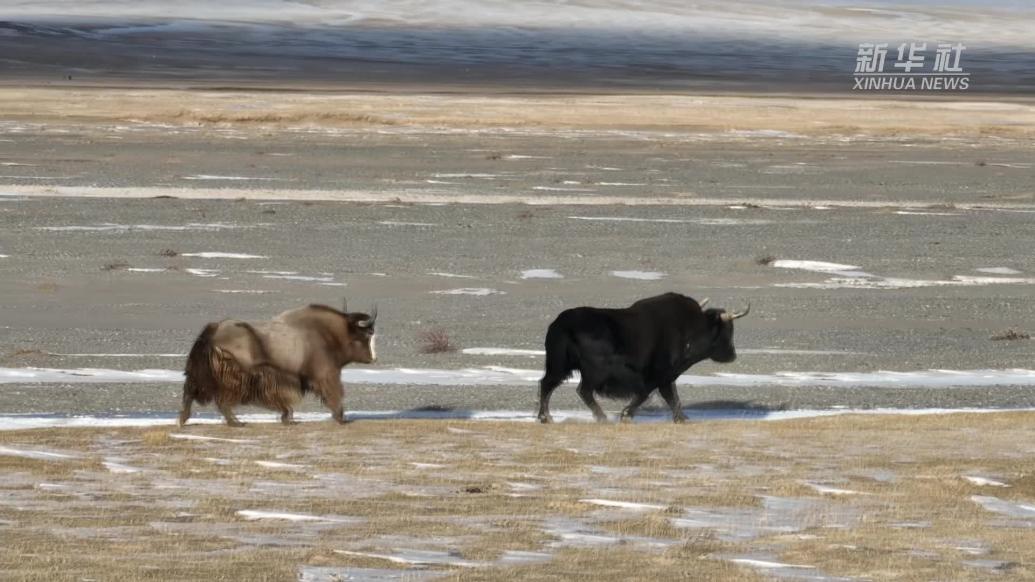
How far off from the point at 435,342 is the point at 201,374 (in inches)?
190

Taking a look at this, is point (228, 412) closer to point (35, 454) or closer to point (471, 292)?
point (35, 454)

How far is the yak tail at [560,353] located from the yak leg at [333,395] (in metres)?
1.26

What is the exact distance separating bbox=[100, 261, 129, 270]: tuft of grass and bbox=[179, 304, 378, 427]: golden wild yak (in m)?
9.46

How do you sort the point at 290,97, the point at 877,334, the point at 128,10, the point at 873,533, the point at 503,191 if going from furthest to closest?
the point at 128,10 → the point at 290,97 → the point at 503,191 → the point at 877,334 → the point at 873,533

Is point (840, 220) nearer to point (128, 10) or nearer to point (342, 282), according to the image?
point (342, 282)

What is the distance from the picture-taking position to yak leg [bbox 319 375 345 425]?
35.8 ft

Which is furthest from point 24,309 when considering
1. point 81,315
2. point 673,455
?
point 673,455

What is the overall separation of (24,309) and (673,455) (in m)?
9.10

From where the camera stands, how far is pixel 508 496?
27.9ft

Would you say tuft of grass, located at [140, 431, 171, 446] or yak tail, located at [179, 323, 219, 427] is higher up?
yak tail, located at [179, 323, 219, 427]

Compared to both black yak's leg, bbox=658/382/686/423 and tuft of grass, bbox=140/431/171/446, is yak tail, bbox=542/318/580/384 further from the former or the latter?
tuft of grass, bbox=140/431/171/446

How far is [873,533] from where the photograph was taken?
7.74 m

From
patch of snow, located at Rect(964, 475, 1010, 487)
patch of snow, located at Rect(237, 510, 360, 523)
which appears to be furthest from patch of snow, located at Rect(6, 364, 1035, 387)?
patch of snow, located at Rect(237, 510, 360, 523)

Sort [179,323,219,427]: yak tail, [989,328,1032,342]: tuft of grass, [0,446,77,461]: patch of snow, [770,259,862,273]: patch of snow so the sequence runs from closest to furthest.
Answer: [0,446,77,461]: patch of snow → [179,323,219,427]: yak tail → [989,328,1032,342]: tuft of grass → [770,259,862,273]: patch of snow
